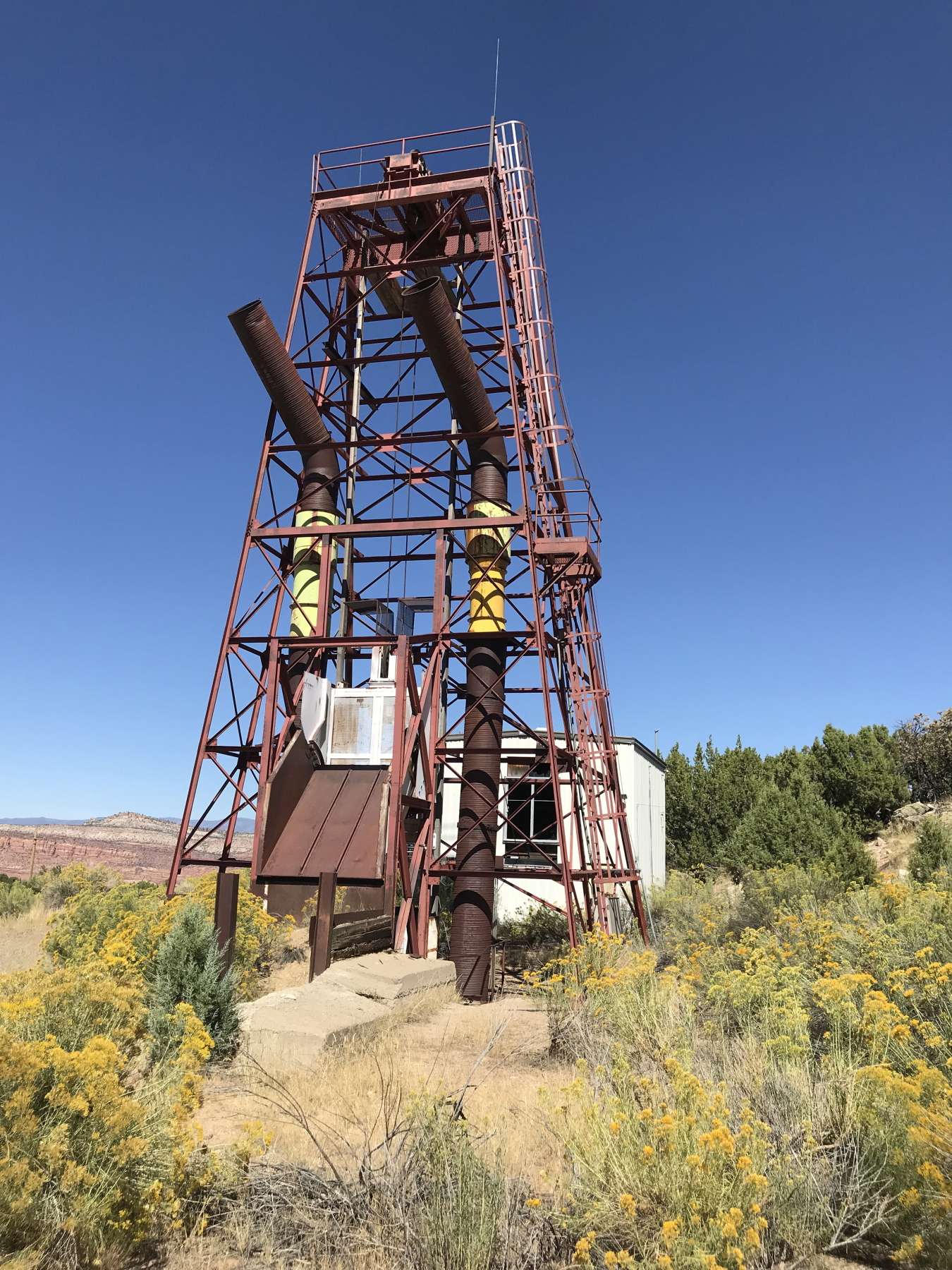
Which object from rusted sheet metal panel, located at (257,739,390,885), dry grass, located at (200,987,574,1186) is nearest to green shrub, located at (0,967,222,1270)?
dry grass, located at (200,987,574,1186)

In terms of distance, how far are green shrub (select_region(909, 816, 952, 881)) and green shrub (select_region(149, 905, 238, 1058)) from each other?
14.8 m

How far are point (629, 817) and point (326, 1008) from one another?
16.6 metres

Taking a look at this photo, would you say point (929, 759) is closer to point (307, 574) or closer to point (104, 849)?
point (307, 574)

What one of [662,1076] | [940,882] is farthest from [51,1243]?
[940,882]

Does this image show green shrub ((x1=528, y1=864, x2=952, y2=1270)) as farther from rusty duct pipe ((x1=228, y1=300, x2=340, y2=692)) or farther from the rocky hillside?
the rocky hillside

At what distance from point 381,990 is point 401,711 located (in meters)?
4.96

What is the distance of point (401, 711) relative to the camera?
46.0ft

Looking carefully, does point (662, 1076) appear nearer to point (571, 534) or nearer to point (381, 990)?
point (381, 990)

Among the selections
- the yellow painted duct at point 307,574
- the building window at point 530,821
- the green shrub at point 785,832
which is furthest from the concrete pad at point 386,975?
the green shrub at point 785,832

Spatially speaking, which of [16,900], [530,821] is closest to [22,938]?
[16,900]

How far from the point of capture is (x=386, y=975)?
10539mm

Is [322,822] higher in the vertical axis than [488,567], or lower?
lower

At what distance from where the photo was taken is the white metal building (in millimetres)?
21562

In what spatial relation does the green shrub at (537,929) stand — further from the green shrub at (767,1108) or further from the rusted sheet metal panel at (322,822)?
the green shrub at (767,1108)
